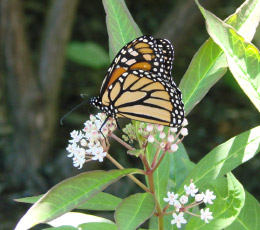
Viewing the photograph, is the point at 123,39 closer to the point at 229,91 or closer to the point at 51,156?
the point at 51,156

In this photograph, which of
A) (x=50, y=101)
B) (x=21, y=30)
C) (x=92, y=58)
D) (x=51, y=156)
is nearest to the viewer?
(x=21, y=30)

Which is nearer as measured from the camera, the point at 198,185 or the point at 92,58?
the point at 198,185

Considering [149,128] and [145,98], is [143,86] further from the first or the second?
[149,128]

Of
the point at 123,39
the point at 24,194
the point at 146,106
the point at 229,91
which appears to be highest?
the point at 123,39

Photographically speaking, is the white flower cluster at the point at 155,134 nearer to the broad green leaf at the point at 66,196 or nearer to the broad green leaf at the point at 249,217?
the broad green leaf at the point at 66,196

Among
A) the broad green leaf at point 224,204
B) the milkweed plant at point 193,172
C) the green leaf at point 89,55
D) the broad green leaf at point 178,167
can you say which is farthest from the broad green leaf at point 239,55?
the green leaf at point 89,55

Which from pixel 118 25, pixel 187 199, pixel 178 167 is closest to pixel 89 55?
pixel 178 167

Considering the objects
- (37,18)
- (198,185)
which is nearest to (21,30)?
(37,18)
